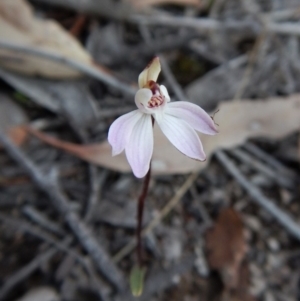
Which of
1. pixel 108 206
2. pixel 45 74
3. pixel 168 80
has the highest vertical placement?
pixel 45 74

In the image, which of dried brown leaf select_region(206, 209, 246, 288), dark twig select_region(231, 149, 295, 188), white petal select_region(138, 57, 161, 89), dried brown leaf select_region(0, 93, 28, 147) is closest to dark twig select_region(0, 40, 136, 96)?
dried brown leaf select_region(0, 93, 28, 147)

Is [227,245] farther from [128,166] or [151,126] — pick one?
[151,126]

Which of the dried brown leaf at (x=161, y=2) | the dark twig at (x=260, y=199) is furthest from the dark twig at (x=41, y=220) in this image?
the dried brown leaf at (x=161, y=2)

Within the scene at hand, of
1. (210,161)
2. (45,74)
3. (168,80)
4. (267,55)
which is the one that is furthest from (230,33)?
(45,74)

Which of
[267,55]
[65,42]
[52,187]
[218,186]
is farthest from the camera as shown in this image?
[267,55]

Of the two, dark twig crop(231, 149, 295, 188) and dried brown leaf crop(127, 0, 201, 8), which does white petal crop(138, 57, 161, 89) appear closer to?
dark twig crop(231, 149, 295, 188)

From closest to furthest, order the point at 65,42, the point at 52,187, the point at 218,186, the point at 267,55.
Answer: the point at 52,187
the point at 218,186
the point at 65,42
the point at 267,55

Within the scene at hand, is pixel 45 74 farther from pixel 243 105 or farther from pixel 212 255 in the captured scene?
pixel 212 255

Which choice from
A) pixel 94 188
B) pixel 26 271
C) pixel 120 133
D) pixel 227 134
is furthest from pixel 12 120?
pixel 120 133
